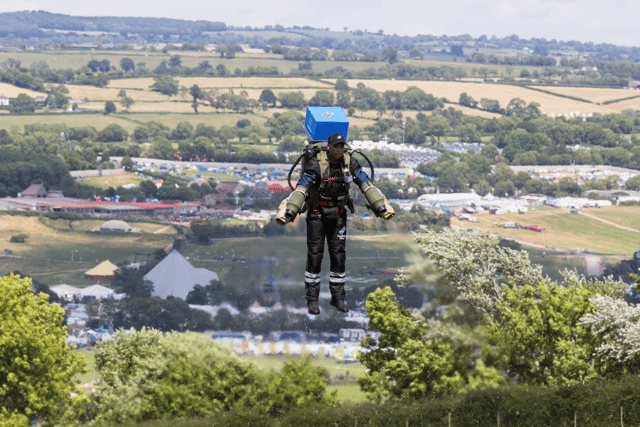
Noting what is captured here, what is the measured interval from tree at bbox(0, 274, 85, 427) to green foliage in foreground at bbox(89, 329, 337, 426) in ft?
19.1

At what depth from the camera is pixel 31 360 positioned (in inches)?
2926

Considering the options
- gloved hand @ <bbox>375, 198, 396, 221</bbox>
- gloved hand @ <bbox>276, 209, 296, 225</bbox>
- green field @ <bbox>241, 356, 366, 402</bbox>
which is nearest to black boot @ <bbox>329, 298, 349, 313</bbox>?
gloved hand @ <bbox>375, 198, 396, 221</bbox>

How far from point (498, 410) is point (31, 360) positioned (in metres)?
34.0

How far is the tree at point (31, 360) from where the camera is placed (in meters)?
72.6

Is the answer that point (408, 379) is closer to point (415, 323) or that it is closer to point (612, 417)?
point (415, 323)

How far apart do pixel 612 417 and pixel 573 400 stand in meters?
3.55

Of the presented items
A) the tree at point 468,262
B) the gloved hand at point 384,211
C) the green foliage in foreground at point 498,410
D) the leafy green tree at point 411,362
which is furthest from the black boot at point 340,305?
the tree at point 468,262

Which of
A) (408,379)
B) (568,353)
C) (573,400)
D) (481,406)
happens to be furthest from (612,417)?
(408,379)

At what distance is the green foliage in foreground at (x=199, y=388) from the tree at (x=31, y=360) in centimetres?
581

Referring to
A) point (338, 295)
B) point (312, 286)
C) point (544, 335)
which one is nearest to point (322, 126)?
point (312, 286)

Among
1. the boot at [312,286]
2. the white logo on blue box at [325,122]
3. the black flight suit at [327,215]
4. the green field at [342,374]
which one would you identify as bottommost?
the green field at [342,374]

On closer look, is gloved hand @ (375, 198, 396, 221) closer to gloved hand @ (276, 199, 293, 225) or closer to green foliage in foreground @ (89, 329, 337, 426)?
gloved hand @ (276, 199, 293, 225)

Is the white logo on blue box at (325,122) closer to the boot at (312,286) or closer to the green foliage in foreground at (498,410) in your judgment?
the boot at (312,286)

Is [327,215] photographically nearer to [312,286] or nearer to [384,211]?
[384,211]
